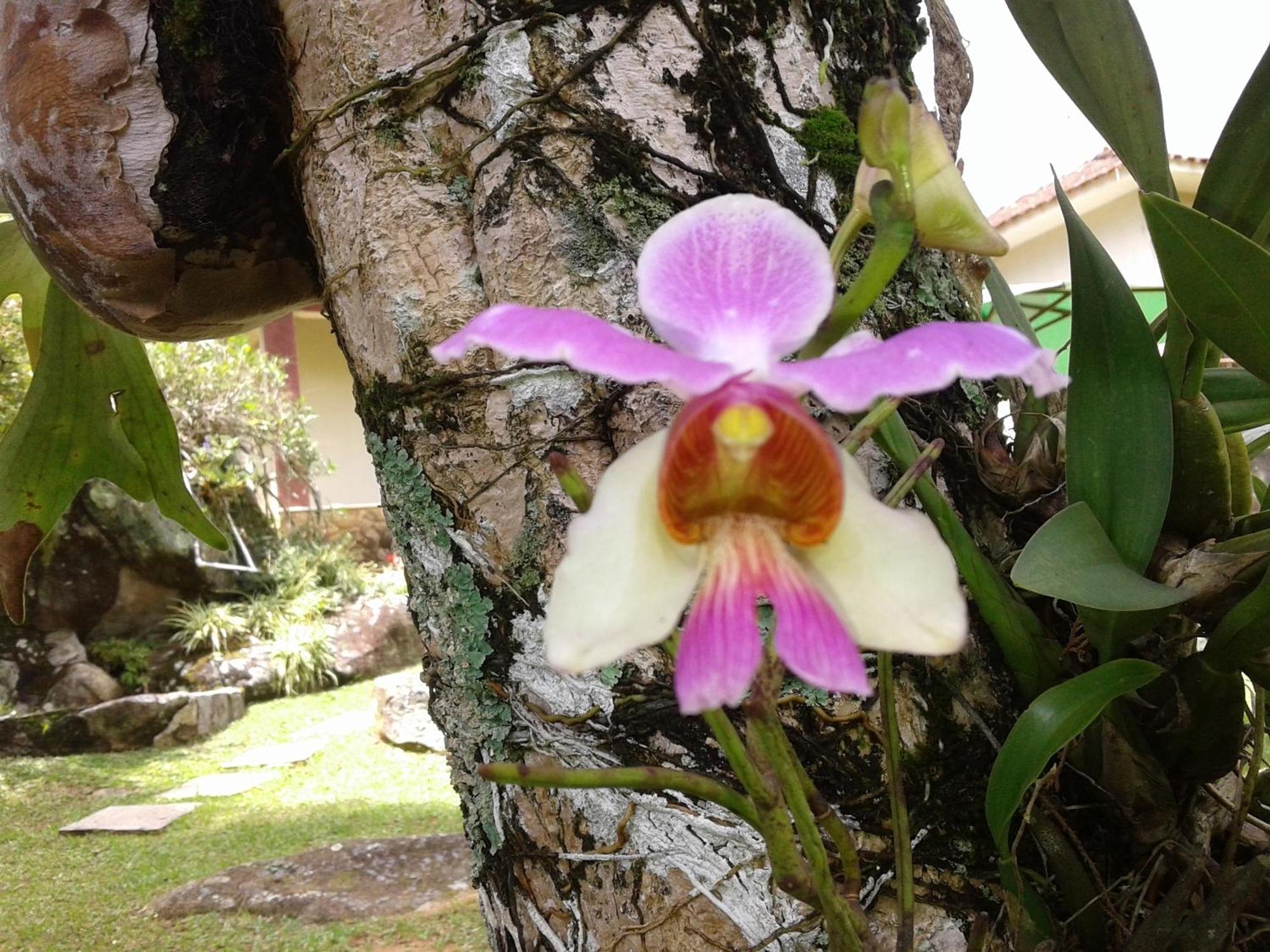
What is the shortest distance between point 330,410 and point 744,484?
8.20 metres

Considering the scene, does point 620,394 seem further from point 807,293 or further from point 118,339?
point 118,339

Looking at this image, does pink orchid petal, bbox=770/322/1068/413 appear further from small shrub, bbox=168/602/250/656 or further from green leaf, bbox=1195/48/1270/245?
small shrub, bbox=168/602/250/656

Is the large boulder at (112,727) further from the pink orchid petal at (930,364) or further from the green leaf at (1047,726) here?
the pink orchid petal at (930,364)

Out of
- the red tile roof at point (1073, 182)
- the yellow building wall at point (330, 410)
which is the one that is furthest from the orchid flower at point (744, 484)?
the yellow building wall at point (330, 410)

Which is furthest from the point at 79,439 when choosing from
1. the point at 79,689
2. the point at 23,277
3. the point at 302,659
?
the point at 302,659

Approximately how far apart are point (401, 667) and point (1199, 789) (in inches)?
228

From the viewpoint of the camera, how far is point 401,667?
5941 millimetres

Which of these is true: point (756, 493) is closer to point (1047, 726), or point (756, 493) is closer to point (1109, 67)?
point (1047, 726)

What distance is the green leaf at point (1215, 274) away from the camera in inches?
17.9

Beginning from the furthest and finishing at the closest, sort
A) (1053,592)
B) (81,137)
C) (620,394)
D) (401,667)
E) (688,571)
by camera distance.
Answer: (401,667) → (81,137) → (620,394) → (1053,592) → (688,571)

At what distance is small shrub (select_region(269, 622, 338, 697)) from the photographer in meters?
5.32

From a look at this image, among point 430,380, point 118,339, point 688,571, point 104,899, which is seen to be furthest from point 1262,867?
point 104,899

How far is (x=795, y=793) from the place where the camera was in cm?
30

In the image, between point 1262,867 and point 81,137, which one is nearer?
point 1262,867
